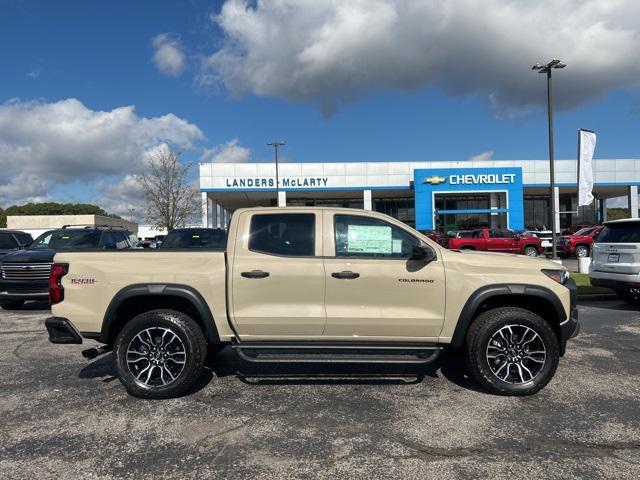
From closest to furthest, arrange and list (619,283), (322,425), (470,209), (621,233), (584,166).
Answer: (322,425)
(619,283)
(621,233)
(584,166)
(470,209)

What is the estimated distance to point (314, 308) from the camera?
15.4 feet

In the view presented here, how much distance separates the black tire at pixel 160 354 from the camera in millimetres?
4703

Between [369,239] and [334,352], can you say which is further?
[369,239]

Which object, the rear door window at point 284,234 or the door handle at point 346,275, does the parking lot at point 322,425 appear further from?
the rear door window at point 284,234

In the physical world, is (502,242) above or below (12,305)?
above

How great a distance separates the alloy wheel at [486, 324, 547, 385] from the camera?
4746 millimetres

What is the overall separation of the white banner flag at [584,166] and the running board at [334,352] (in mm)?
15228

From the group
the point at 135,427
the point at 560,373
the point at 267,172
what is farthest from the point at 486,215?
the point at 135,427

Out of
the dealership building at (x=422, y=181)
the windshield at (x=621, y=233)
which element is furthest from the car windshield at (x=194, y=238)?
the dealership building at (x=422, y=181)

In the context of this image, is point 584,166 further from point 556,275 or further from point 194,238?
point 556,275

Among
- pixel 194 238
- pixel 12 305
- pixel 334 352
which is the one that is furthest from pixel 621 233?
pixel 12 305

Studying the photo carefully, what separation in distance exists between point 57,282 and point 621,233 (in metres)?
9.93

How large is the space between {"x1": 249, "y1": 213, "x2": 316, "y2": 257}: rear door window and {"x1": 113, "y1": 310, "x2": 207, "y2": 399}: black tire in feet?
3.43

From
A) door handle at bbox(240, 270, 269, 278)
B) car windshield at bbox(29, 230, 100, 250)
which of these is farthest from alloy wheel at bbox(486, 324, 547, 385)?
car windshield at bbox(29, 230, 100, 250)
